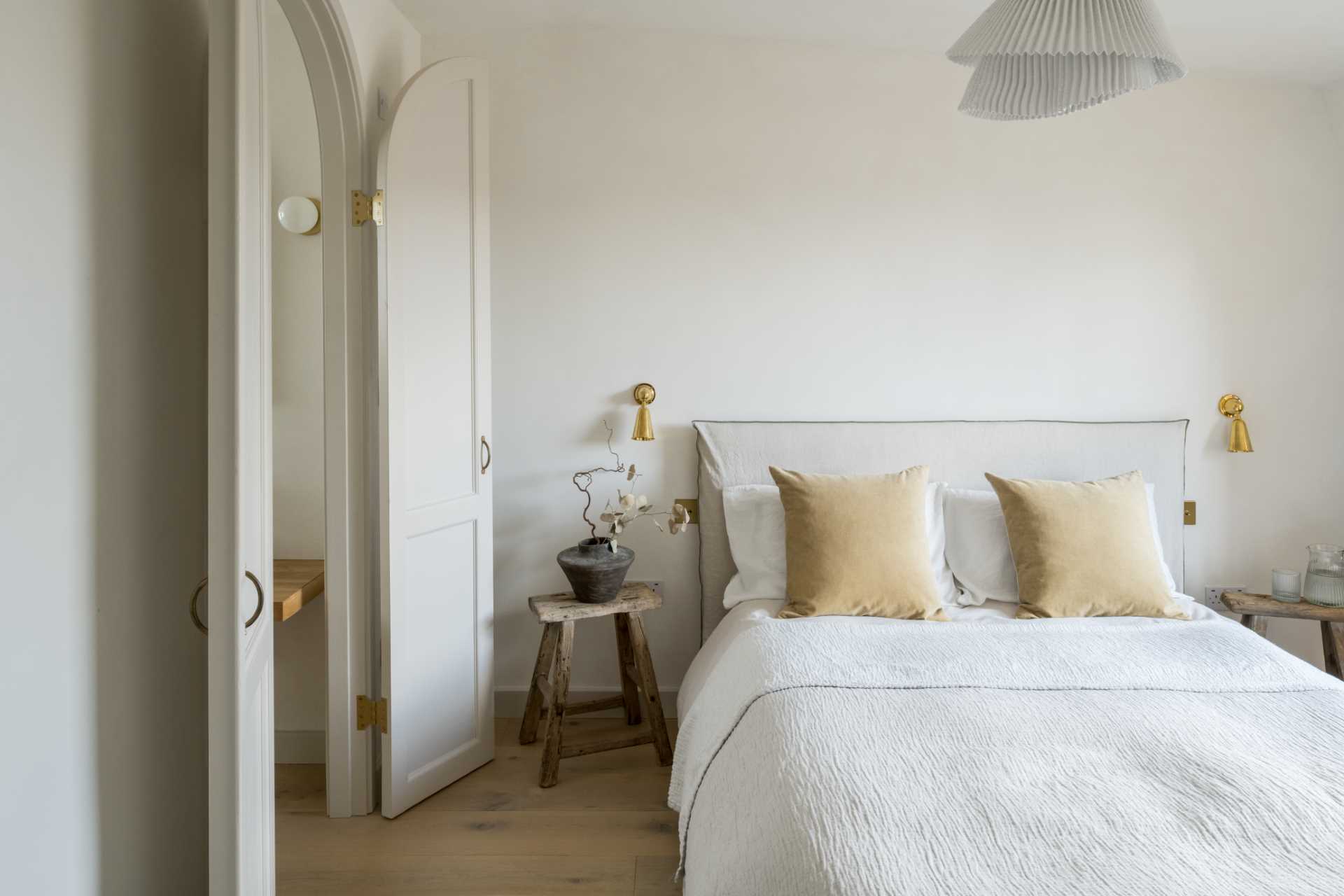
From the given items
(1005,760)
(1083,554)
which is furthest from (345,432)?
(1083,554)

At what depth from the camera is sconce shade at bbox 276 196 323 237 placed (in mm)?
2512

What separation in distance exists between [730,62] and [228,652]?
258 centimetres

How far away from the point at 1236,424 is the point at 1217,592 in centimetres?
65

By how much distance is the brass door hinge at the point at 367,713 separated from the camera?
2.30 m

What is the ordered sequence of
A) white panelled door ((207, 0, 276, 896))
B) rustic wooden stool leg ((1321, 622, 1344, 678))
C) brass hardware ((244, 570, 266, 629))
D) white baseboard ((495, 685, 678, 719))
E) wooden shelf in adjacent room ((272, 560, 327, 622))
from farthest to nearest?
white baseboard ((495, 685, 678, 719)), rustic wooden stool leg ((1321, 622, 1344, 678)), wooden shelf in adjacent room ((272, 560, 327, 622)), brass hardware ((244, 570, 266, 629)), white panelled door ((207, 0, 276, 896))

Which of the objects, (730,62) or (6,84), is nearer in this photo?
(6,84)

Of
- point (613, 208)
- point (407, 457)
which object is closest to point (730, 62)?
point (613, 208)

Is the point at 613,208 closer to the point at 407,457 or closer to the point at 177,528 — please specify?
the point at 407,457

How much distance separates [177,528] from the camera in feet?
4.20

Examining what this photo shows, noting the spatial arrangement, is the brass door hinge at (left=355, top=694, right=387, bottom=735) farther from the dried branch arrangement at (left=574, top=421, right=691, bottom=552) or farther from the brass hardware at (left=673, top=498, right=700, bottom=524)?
the brass hardware at (left=673, top=498, right=700, bottom=524)

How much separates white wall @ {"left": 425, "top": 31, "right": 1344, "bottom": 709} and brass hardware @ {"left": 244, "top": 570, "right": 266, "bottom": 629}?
1585mm

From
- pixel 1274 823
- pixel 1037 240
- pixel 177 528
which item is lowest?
pixel 1274 823


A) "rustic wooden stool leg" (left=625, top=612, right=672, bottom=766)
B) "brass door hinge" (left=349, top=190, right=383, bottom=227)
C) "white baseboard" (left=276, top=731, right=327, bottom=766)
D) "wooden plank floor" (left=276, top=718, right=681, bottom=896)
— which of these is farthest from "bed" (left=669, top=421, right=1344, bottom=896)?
"brass door hinge" (left=349, top=190, right=383, bottom=227)

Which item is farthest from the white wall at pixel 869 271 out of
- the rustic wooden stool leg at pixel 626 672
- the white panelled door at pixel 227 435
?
the white panelled door at pixel 227 435
